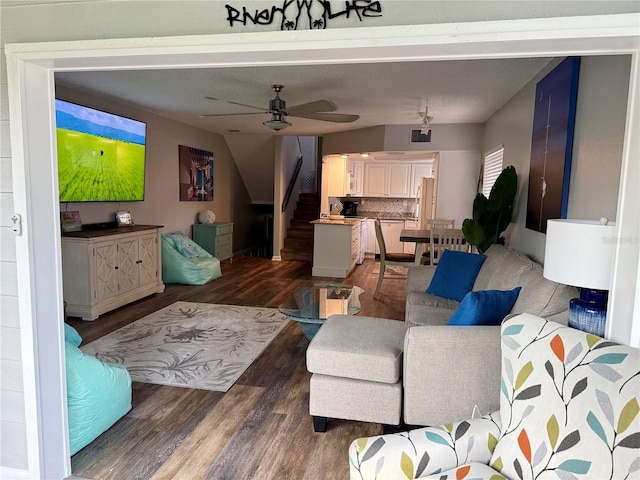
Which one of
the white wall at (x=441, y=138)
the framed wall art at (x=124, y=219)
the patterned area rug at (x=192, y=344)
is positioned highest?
the white wall at (x=441, y=138)

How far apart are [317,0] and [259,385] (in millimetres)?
2421

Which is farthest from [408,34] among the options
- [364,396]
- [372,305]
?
[372,305]

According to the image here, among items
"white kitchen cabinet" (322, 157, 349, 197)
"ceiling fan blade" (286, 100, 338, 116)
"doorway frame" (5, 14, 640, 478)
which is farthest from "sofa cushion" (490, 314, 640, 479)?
"white kitchen cabinet" (322, 157, 349, 197)

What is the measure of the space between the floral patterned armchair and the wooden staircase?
6781 mm

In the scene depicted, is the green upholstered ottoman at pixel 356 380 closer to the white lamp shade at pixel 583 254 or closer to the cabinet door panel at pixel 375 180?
the white lamp shade at pixel 583 254

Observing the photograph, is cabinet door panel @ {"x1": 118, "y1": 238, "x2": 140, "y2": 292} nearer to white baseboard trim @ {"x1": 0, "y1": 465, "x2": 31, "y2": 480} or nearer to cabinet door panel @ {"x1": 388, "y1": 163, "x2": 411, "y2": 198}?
white baseboard trim @ {"x1": 0, "y1": 465, "x2": 31, "y2": 480}

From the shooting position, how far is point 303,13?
4.71 feet

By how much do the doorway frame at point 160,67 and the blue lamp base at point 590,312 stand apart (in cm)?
16

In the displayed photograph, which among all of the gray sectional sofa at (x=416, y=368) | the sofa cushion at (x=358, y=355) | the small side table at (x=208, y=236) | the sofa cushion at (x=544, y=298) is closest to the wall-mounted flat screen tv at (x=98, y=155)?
the small side table at (x=208, y=236)

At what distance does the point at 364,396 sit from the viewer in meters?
2.20

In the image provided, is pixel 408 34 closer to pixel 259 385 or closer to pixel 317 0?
pixel 317 0

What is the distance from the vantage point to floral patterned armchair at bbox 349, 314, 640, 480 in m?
1.05

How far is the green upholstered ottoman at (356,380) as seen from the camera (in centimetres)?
217

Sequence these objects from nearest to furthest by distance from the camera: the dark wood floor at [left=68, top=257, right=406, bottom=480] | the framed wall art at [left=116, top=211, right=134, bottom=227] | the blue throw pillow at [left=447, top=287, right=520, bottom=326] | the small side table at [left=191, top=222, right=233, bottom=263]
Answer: the dark wood floor at [left=68, top=257, right=406, bottom=480] < the blue throw pillow at [left=447, top=287, right=520, bottom=326] < the framed wall art at [left=116, top=211, right=134, bottom=227] < the small side table at [left=191, top=222, right=233, bottom=263]
